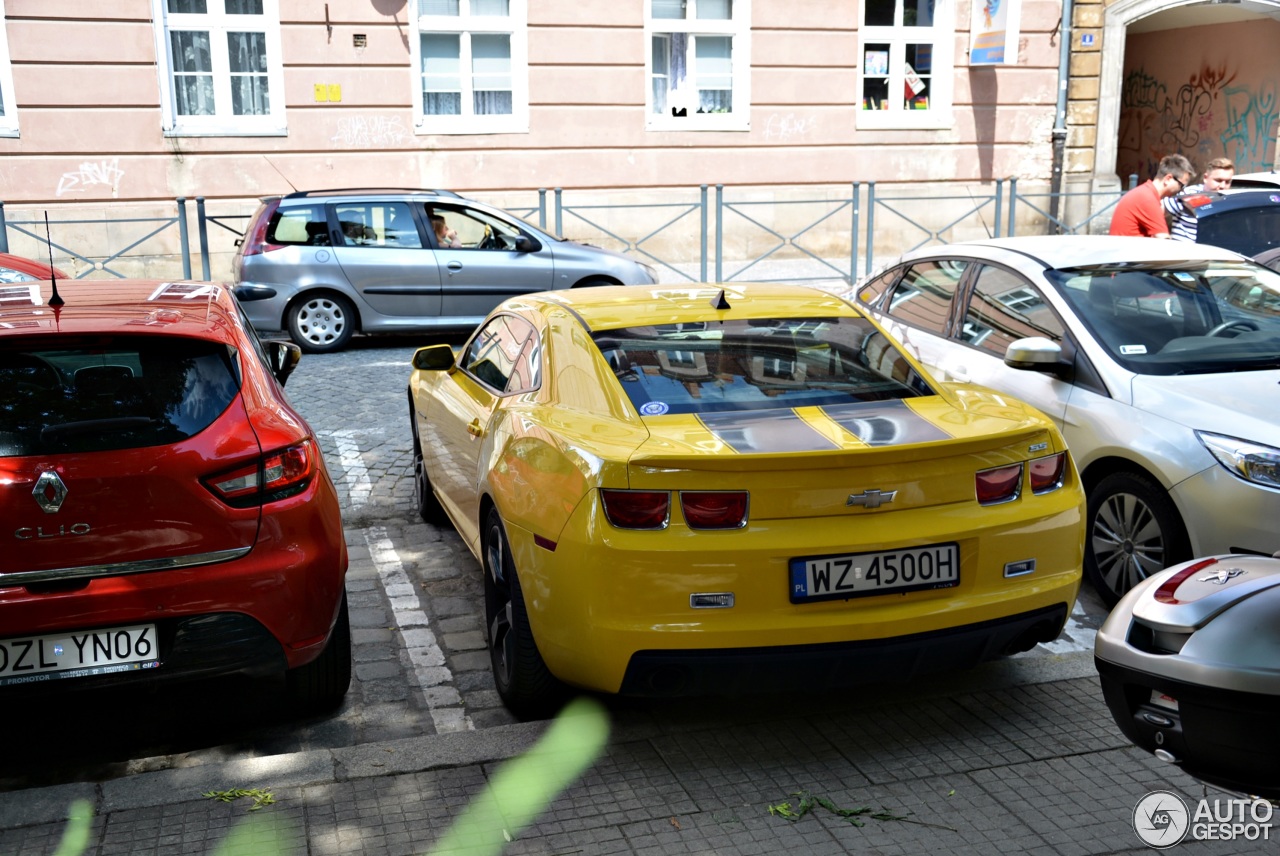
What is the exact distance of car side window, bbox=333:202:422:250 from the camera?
1252 centimetres

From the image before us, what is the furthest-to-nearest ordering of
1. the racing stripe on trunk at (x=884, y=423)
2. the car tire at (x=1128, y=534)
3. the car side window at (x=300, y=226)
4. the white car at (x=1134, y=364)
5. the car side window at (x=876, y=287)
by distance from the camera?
the car side window at (x=300, y=226), the car side window at (x=876, y=287), the car tire at (x=1128, y=534), the white car at (x=1134, y=364), the racing stripe on trunk at (x=884, y=423)

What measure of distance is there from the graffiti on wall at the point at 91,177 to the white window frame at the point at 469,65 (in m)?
3.94

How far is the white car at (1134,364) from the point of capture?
16.1ft

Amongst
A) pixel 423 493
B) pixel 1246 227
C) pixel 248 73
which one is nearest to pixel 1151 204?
pixel 1246 227

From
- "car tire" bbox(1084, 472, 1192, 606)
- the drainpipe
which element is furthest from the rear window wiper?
the drainpipe

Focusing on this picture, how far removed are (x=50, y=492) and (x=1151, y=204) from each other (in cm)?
801

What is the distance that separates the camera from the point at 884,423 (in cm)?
409

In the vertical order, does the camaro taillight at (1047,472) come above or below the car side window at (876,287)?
below

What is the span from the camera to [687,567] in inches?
145

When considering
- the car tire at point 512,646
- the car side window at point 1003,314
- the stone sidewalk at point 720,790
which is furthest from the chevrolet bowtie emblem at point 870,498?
the car side window at point 1003,314

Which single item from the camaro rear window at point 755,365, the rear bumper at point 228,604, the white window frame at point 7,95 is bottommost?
the rear bumper at point 228,604

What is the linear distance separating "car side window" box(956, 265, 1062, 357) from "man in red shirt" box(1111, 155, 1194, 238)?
3.34 metres

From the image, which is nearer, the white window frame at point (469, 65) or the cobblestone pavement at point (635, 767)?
the cobblestone pavement at point (635, 767)

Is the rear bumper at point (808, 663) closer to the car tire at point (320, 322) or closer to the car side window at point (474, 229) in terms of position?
the car tire at point (320, 322)
